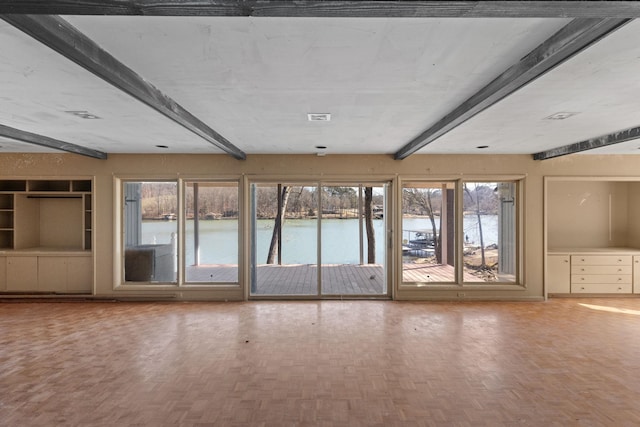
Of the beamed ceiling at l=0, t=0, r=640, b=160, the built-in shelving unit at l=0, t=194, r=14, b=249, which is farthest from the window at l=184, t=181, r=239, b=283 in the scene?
the built-in shelving unit at l=0, t=194, r=14, b=249

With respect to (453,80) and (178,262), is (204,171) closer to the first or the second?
(178,262)

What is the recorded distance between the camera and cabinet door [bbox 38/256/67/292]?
6371mm

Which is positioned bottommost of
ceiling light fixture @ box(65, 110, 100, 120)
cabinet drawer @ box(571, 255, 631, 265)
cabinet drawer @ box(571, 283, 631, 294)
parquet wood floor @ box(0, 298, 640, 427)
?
parquet wood floor @ box(0, 298, 640, 427)

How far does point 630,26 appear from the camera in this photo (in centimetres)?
199

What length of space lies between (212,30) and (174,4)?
1.56 feet

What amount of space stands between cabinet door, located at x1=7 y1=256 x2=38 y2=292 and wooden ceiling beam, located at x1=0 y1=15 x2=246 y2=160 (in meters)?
5.21

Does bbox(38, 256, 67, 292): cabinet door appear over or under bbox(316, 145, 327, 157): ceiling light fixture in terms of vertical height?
under

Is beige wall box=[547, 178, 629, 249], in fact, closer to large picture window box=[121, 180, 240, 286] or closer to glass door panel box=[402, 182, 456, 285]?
glass door panel box=[402, 182, 456, 285]

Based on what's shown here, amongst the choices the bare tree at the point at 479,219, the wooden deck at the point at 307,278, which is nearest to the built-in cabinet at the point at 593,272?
the bare tree at the point at 479,219

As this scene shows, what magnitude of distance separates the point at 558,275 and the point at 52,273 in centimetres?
958

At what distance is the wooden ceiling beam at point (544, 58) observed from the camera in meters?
1.93

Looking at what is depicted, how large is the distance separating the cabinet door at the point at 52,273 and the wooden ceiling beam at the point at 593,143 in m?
9.02

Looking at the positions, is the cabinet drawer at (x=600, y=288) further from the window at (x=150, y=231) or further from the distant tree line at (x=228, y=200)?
the window at (x=150, y=231)

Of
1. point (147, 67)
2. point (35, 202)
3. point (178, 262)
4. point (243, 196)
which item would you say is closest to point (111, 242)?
point (178, 262)
